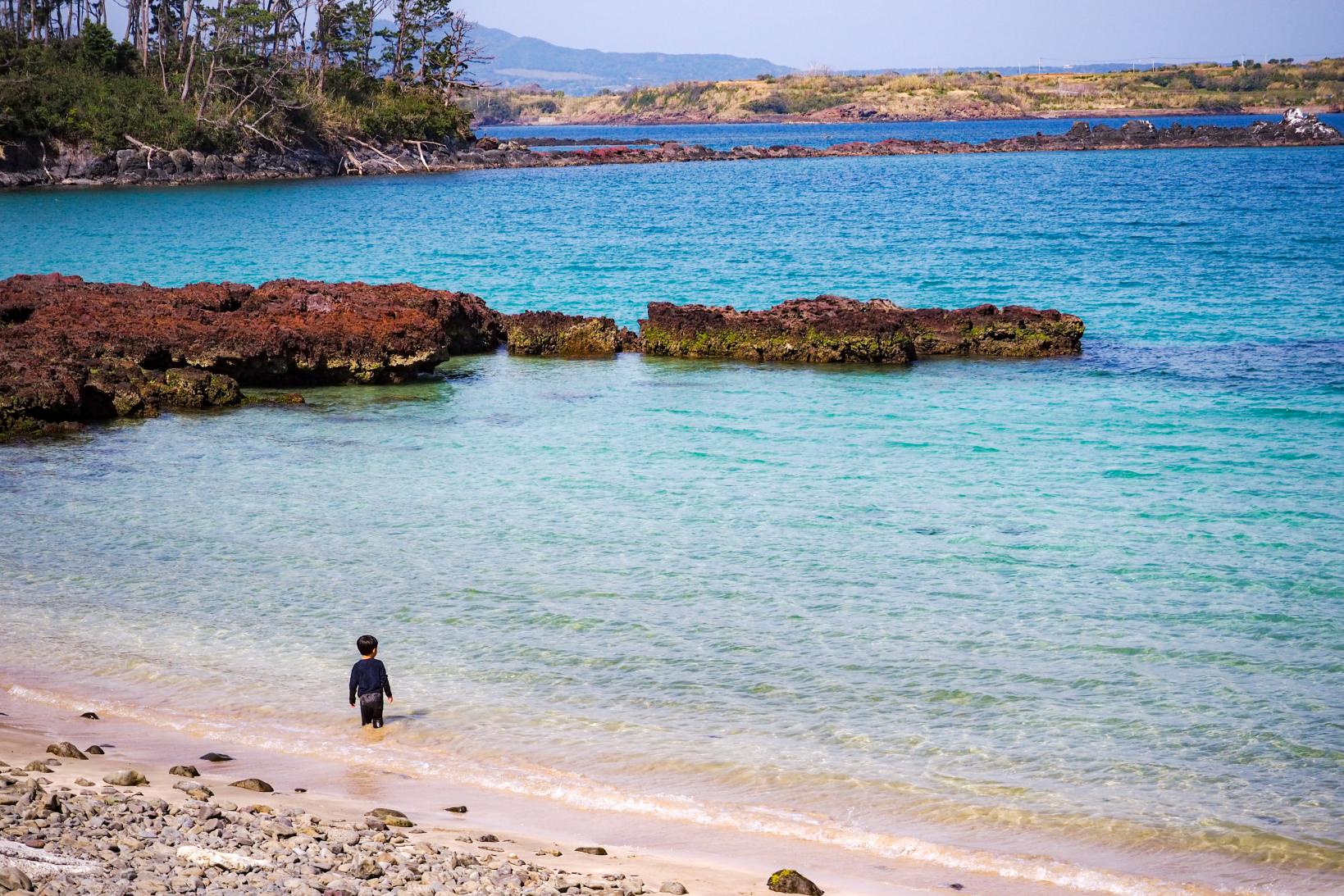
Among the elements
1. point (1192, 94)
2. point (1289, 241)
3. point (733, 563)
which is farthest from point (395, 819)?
point (1192, 94)

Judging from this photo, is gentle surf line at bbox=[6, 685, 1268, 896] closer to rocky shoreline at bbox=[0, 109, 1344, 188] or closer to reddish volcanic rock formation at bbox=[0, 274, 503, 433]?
reddish volcanic rock formation at bbox=[0, 274, 503, 433]

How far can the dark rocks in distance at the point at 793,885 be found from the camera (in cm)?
657

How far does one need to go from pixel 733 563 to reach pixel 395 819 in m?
6.12

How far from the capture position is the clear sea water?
840 centimetres

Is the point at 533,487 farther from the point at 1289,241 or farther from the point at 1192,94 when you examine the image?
the point at 1192,94

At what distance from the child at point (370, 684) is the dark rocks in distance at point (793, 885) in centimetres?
363

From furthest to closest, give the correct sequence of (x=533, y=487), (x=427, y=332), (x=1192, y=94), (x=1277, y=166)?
(x=1192, y=94) < (x=1277, y=166) < (x=427, y=332) < (x=533, y=487)

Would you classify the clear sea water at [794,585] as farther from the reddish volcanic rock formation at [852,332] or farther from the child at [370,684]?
the reddish volcanic rock formation at [852,332]

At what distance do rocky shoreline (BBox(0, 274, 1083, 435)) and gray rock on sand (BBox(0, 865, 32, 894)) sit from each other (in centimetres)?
1425

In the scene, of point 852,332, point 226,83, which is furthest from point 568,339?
point 226,83

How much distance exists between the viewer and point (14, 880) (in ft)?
18.3

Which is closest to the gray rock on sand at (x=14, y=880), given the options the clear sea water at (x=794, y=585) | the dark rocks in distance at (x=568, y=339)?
the clear sea water at (x=794, y=585)

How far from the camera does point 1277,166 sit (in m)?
96.9

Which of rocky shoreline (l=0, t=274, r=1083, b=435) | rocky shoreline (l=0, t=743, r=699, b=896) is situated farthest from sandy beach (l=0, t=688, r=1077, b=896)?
rocky shoreline (l=0, t=274, r=1083, b=435)
